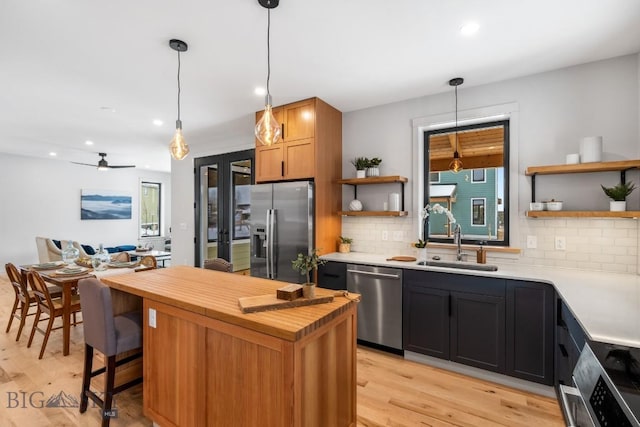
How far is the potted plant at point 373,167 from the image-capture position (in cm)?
362

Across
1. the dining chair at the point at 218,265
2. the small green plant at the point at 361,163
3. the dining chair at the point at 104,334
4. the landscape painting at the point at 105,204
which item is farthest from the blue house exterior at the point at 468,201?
the landscape painting at the point at 105,204

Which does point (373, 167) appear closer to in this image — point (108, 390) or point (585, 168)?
point (585, 168)

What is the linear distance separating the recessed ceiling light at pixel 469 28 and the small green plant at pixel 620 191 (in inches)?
66.0

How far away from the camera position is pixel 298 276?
355 cm

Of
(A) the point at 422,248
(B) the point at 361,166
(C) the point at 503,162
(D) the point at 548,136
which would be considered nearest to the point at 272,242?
(B) the point at 361,166

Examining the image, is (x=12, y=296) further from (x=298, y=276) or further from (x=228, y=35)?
(x=228, y=35)

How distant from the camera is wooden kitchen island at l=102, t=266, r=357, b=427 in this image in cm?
136

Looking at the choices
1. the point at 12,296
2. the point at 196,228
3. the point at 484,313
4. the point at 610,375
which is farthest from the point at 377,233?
the point at 12,296

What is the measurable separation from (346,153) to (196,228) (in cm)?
329

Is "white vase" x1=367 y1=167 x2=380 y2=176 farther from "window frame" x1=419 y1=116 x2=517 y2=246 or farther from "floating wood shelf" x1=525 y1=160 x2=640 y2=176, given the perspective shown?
"floating wood shelf" x1=525 y1=160 x2=640 y2=176

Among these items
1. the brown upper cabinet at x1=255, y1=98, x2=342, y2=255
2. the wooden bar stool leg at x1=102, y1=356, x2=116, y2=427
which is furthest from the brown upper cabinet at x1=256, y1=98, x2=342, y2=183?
the wooden bar stool leg at x1=102, y1=356, x2=116, y2=427

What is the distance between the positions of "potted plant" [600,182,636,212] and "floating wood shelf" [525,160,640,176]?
0.16m

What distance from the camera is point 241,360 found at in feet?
4.86

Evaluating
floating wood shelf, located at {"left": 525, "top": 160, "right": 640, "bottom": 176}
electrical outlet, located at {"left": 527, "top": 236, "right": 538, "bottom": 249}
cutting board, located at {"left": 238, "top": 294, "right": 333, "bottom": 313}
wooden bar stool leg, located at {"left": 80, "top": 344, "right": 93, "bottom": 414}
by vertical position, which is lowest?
wooden bar stool leg, located at {"left": 80, "top": 344, "right": 93, "bottom": 414}
